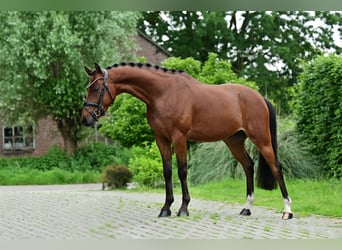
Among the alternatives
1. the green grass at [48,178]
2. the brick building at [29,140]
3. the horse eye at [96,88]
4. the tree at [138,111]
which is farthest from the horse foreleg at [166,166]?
the brick building at [29,140]

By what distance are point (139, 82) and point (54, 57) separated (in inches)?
413

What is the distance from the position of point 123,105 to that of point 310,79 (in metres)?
3.67

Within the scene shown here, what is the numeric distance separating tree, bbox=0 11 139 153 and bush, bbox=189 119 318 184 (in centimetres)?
651

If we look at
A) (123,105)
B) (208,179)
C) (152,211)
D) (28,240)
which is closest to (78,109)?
(123,105)

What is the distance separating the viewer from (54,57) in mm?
16031

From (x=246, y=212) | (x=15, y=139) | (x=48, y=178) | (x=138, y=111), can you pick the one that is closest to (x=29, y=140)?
(x=15, y=139)

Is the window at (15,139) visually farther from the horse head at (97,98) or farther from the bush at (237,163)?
the horse head at (97,98)

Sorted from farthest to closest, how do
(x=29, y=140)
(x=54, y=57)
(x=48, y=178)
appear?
(x=29, y=140)
(x=54, y=57)
(x=48, y=178)

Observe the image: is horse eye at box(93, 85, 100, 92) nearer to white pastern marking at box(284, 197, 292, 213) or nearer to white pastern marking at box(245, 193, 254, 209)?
white pastern marking at box(245, 193, 254, 209)

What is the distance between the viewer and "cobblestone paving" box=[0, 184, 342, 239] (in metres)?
5.18

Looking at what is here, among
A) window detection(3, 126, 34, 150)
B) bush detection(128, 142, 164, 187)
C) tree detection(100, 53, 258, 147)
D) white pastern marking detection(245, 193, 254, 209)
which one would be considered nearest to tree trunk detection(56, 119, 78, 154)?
window detection(3, 126, 34, 150)

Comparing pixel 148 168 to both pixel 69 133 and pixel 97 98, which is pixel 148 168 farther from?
pixel 69 133

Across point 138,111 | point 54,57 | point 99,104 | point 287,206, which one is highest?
point 54,57

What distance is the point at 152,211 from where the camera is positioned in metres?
6.75
